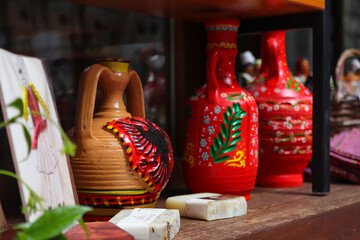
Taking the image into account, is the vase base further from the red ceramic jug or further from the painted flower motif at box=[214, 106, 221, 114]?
the painted flower motif at box=[214, 106, 221, 114]

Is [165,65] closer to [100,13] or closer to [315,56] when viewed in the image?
[100,13]

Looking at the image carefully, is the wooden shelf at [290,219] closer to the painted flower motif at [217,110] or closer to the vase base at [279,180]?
the vase base at [279,180]

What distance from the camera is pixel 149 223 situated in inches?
28.7

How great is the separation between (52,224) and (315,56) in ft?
2.78

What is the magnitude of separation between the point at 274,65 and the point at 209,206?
47cm

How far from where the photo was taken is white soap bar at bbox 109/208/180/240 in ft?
2.37

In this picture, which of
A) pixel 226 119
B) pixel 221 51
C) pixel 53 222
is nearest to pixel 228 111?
pixel 226 119

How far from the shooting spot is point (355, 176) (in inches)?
51.8

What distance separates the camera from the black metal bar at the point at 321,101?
1155 millimetres

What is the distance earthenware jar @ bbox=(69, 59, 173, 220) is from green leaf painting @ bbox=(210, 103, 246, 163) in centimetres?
18

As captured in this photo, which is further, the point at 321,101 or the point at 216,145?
the point at 321,101

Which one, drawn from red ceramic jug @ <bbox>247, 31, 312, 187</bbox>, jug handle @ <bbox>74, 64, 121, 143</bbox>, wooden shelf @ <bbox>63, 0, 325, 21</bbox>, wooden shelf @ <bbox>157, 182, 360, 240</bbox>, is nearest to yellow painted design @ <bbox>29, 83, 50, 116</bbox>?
jug handle @ <bbox>74, 64, 121, 143</bbox>

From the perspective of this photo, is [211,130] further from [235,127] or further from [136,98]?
[136,98]

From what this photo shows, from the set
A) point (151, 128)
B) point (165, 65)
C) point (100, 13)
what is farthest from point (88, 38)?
point (151, 128)
